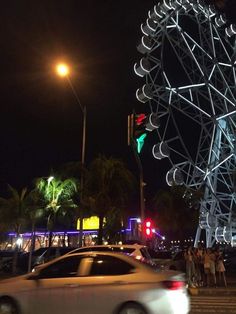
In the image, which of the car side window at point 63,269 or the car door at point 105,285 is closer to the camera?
the car door at point 105,285

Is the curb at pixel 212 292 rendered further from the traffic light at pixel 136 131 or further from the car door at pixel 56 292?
the car door at pixel 56 292

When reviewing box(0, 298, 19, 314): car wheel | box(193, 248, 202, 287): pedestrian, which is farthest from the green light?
box(0, 298, 19, 314): car wheel

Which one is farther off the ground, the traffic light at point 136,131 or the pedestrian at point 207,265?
the traffic light at point 136,131

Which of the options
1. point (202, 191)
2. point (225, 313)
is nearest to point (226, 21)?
point (202, 191)

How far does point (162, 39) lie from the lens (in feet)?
142

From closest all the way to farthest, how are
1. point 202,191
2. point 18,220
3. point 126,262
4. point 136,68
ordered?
point 126,262 → point 18,220 → point 136,68 → point 202,191

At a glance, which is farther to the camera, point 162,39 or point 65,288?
point 162,39

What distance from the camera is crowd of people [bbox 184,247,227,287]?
75.4 feet

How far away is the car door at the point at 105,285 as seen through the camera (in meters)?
10.0

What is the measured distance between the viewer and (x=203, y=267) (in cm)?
2558

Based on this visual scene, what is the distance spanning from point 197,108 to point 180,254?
1849cm

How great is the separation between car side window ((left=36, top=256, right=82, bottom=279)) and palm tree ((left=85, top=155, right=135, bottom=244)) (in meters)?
18.3

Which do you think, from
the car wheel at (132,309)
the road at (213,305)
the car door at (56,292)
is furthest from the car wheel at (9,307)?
the road at (213,305)

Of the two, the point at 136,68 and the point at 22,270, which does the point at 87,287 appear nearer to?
the point at 22,270
